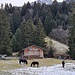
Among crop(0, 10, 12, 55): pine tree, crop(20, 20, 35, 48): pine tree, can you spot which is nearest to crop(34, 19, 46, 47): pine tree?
crop(20, 20, 35, 48): pine tree

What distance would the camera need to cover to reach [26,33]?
96.7 meters

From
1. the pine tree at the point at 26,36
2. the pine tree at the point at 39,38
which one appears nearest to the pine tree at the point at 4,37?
the pine tree at the point at 26,36

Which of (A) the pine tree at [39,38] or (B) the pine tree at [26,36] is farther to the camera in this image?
(A) the pine tree at [39,38]

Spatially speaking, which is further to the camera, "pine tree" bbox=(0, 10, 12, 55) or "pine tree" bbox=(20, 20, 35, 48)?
"pine tree" bbox=(20, 20, 35, 48)

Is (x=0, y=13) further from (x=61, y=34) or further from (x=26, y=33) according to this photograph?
(x=61, y=34)

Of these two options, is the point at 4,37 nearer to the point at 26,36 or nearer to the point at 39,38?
the point at 26,36

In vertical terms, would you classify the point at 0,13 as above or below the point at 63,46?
above

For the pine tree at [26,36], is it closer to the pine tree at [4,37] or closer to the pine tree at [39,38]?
the pine tree at [39,38]

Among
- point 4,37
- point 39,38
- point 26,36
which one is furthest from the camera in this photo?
point 39,38

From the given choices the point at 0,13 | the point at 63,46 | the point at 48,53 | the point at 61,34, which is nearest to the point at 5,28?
the point at 0,13

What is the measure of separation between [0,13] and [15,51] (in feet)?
64.0

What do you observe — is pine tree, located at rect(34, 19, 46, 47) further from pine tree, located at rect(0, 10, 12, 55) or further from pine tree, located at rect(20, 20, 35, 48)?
pine tree, located at rect(0, 10, 12, 55)

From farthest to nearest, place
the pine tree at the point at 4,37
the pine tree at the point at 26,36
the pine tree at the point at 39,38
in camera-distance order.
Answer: the pine tree at the point at 39,38 → the pine tree at the point at 26,36 → the pine tree at the point at 4,37

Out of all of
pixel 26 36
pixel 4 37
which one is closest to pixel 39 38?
pixel 26 36
